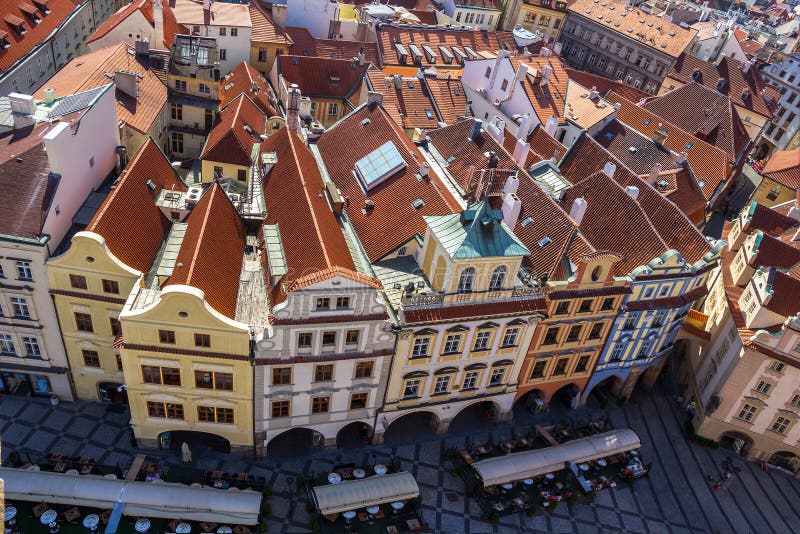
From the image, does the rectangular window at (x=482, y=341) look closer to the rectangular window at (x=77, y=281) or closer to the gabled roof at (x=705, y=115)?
the rectangular window at (x=77, y=281)

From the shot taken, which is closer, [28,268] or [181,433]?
[28,268]

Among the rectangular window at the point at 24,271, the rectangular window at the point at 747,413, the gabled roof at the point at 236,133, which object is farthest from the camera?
the gabled roof at the point at 236,133

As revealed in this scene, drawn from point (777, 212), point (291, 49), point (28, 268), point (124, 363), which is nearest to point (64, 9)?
point (291, 49)

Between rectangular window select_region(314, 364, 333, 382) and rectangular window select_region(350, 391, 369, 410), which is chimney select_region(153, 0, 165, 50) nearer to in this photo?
rectangular window select_region(314, 364, 333, 382)

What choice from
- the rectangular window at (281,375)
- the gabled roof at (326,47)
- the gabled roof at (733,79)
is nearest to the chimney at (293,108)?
the gabled roof at (326,47)

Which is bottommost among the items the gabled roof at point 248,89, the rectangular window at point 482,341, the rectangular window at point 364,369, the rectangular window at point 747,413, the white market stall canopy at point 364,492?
the white market stall canopy at point 364,492

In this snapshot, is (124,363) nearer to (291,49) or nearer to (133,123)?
(133,123)
